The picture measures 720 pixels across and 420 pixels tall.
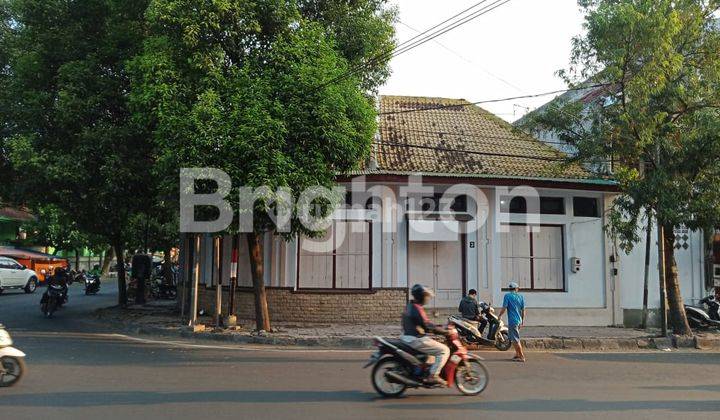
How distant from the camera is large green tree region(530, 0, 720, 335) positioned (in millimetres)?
12969

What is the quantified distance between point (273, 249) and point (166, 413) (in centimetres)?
972

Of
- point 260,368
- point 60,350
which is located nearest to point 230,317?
point 60,350

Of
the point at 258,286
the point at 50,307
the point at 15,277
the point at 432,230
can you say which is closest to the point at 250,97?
the point at 258,286

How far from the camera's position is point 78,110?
51.4 ft

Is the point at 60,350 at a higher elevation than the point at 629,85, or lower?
lower

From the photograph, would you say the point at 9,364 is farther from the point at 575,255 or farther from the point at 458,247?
the point at 575,255

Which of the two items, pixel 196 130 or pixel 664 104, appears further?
pixel 664 104

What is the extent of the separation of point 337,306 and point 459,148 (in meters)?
6.01

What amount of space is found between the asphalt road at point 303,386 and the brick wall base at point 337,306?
3.39 m

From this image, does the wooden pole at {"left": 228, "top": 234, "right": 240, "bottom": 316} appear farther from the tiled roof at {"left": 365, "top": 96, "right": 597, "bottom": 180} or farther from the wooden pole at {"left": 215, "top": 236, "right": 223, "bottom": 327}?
the tiled roof at {"left": 365, "top": 96, "right": 597, "bottom": 180}

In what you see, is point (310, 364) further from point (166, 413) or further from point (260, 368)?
point (166, 413)

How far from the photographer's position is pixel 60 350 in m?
11.5

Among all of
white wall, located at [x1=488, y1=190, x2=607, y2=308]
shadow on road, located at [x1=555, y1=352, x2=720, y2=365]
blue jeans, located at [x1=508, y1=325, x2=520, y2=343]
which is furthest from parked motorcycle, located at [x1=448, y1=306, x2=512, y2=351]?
white wall, located at [x1=488, y1=190, x2=607, y2=308]

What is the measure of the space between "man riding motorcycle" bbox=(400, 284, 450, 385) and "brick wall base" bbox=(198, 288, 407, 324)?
317 inches
